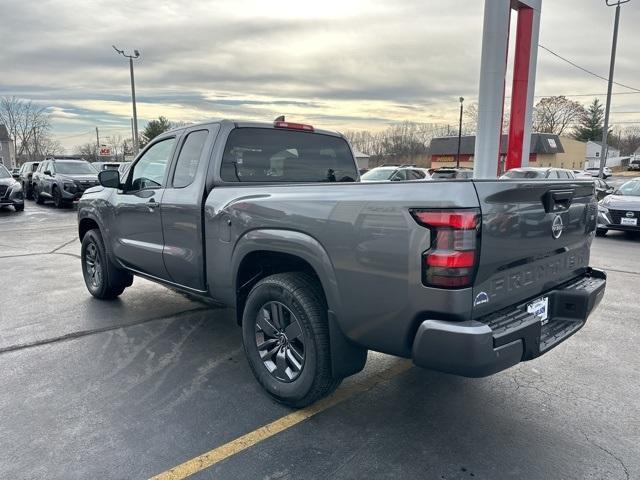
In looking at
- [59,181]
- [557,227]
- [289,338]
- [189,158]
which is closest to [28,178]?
[59,181]

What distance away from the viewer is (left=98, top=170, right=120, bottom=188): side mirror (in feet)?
15.6

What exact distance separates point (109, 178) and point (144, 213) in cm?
59

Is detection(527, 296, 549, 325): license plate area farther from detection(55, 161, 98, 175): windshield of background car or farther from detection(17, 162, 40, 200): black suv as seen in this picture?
detection(17, 162, 40, 200): black suv

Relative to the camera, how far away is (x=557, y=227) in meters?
2.95

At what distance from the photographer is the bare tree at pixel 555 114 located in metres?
88.6

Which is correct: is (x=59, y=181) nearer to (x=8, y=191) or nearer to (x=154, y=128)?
(x=8, y=191)

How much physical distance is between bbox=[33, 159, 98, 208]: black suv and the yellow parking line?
1619 cm

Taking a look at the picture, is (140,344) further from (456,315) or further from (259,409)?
(456,315)

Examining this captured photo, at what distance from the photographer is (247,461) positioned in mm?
2686

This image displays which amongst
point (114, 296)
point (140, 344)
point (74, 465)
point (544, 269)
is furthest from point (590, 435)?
point (114, 296)

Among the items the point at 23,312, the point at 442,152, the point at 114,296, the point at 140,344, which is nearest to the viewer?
the point at 140,344

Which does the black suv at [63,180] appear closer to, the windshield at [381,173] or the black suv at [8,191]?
the black suv at [8,191]

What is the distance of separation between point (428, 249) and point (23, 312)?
4910mm

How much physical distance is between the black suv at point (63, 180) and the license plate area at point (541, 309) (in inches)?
677
